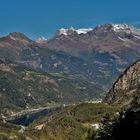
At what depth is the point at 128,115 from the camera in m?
166

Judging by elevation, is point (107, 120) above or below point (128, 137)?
above

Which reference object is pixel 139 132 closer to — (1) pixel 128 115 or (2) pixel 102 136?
(1) pixel 128 115

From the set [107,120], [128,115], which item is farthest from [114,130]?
[107,120]

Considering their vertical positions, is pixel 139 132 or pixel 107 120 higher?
pixel 107 120

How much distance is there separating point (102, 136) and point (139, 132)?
34731 millimetres

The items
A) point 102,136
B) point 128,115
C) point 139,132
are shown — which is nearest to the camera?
point 139,132

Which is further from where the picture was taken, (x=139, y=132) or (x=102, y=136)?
(x=102, y=136)

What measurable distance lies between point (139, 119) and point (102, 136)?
30.8m

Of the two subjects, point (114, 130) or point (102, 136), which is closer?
point (114, 130)

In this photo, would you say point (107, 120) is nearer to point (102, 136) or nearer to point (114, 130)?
point (102, 136)

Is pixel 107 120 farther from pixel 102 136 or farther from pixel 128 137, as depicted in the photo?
pixel 128 137

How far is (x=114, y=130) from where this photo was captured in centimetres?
17100

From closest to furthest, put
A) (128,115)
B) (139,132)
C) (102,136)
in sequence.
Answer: (139,132)
(128,115)
(102,136)

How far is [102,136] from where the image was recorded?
188 metres
